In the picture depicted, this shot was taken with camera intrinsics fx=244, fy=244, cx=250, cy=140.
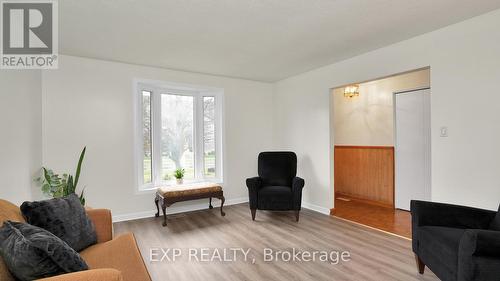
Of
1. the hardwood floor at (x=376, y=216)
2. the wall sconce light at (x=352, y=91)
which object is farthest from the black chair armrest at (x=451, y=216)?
the wall sconce light at (x=352, y=91)

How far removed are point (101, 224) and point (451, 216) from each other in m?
2.90

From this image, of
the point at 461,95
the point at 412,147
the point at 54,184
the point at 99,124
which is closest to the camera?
the point at 461,95

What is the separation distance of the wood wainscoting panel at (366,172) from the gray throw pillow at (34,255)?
14.9ft

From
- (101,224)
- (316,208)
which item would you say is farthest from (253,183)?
(101,224)

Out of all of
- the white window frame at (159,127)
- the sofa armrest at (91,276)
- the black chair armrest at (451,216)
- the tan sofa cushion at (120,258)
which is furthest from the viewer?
the white window frame at (159,127)

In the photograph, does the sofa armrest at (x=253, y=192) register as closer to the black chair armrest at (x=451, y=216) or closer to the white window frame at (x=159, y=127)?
the white window frame at (x=159, y=127)

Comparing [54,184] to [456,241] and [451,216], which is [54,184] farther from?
[451,216]

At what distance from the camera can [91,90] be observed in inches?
137

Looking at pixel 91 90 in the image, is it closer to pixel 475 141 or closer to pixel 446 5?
pixel 446 5

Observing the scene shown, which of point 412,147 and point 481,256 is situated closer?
point 481,256

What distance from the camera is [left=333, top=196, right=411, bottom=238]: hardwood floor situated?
3.26 metres

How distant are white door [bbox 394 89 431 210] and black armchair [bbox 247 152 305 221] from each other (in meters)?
1.80

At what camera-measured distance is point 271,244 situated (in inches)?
111

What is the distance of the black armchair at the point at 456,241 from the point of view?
59.3 inches
